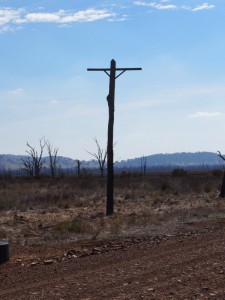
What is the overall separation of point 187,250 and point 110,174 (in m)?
10.9

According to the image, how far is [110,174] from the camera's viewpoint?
22.0 metres

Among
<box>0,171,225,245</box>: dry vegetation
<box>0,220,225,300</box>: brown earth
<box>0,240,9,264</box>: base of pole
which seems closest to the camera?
<box>0,220,225,300</box>: brown earth

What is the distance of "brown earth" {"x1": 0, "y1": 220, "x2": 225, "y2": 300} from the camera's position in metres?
7.94

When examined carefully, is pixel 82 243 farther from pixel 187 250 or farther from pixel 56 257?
pixel 187 250

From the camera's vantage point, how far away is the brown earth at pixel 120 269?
7.94m

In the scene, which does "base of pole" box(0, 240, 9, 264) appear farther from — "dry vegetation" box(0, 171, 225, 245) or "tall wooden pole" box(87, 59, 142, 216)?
"tall wooden pole" box(87, 59, 142, 216)

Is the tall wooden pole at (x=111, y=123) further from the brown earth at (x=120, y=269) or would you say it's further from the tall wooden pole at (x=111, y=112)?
the brown earth at (x=120, y=269)

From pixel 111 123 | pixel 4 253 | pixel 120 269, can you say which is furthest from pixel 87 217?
pixel 120 269

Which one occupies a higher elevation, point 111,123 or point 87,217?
point 111,123

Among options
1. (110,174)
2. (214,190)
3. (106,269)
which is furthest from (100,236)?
(214,190)

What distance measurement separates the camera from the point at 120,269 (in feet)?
31.1

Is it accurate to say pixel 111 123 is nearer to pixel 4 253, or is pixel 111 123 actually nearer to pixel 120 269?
pixel 4 253

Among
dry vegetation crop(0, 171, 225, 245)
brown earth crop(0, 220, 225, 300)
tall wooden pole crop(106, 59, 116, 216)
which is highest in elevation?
tall wooden pole crop(106, 59, 116, 216)

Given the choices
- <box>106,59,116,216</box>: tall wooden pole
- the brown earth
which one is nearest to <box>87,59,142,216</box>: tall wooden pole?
<box>106,59,116,216</box>: tall wooden pole
